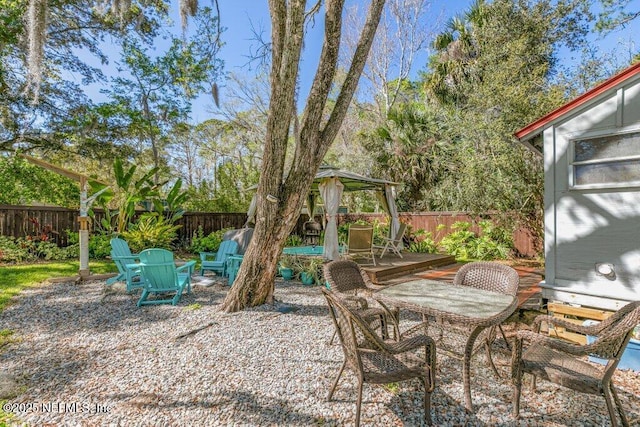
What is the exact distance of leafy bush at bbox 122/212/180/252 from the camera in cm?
902

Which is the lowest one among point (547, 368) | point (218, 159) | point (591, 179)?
point (547, 368)

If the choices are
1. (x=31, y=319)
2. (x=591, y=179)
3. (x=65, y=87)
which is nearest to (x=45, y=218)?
(x=65, y=87)

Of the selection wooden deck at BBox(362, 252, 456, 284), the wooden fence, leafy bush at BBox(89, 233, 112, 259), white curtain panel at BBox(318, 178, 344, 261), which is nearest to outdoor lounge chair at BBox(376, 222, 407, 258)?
wooden deck at BBox(362, 252, 456, 284)

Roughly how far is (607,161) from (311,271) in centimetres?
524

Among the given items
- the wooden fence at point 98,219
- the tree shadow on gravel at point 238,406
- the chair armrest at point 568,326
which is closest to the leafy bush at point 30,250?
the wooden fence at point 98,219

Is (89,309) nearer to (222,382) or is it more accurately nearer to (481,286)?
(222,382)

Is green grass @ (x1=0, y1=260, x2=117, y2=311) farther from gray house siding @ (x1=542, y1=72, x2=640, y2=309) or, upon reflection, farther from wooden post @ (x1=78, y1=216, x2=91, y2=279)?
gray house siding @ (x1=542, y1=72, x2=640, y2=309)

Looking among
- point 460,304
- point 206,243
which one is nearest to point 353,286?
point 460,304

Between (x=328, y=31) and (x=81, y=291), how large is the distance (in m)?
6.34

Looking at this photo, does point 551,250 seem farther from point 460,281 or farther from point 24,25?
point 24,25

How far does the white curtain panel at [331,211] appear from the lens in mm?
7387

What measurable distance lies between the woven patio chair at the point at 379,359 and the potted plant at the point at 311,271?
13.9 feet

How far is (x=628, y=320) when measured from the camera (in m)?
2.13

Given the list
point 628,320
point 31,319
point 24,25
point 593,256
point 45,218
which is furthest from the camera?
point 45,218
